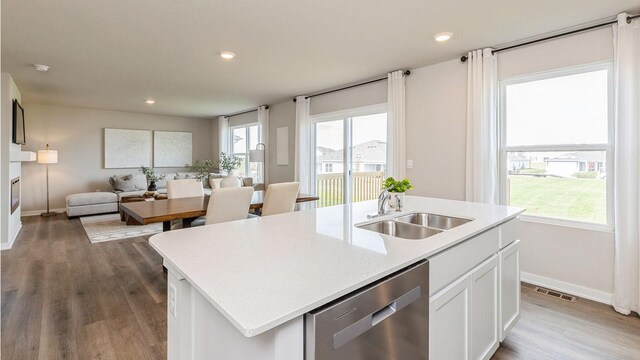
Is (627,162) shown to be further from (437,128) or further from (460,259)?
(460,259)

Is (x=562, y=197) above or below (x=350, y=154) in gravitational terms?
below

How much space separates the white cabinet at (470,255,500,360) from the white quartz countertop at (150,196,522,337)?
247 millimetres

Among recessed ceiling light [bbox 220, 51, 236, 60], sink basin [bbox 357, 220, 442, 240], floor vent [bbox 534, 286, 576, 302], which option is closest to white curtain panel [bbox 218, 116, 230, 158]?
recessed ceiling light [bbox 220, 51, 236, 60]

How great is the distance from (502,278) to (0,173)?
542 cm

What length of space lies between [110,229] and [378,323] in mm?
5488

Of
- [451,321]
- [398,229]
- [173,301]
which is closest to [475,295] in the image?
[451,321]

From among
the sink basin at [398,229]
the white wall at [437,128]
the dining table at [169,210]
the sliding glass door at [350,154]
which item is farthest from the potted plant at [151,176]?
the sink basin at [398,229]

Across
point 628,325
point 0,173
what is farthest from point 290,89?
point 628,325

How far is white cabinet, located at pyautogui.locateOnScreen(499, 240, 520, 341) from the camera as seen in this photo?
188cm

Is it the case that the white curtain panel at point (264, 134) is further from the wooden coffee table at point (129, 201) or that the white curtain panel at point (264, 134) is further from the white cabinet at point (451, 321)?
the white cabinet at point (451, 321)

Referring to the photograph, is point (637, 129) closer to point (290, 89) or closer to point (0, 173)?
point (290, 89)

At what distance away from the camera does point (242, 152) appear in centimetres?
782

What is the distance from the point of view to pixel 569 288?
2.86 m

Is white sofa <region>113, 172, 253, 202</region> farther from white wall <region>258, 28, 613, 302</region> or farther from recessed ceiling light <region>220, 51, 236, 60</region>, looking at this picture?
white wall <region>258, 28, 613, 302</region>
